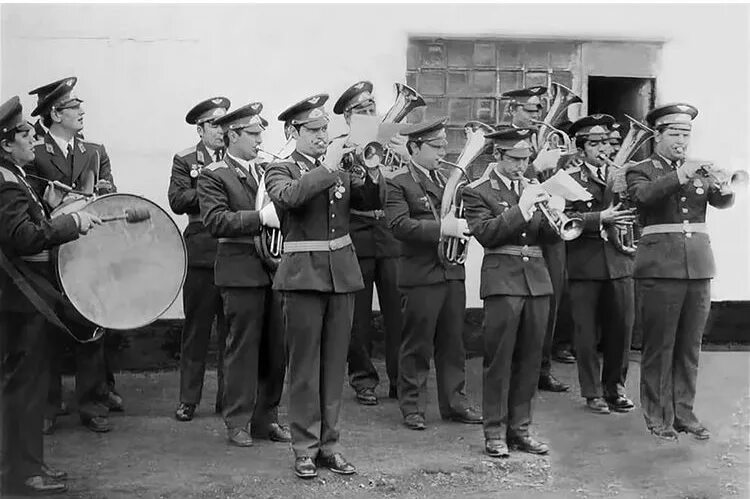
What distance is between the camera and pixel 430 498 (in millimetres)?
5926

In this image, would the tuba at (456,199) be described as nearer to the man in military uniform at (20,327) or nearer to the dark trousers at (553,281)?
the dark trousers at (553,281)

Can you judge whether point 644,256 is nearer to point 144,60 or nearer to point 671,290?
point 671,290

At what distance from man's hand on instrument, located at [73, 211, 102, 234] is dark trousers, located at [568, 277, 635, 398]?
3.76 meters

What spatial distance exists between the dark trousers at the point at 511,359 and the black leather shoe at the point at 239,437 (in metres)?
1.49

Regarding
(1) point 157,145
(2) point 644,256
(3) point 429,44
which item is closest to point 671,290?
(2) point 644,256

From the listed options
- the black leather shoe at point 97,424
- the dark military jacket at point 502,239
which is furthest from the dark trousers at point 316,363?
the black leather shoe at point 97,424

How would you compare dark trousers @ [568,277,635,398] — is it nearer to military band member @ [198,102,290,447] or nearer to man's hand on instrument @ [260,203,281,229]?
military band member @ [198,102,290,447]

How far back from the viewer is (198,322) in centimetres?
766

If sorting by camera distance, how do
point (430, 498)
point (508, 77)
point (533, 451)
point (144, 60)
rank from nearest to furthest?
1. point (430, 498)
2. point (533, 451)
3. point (144, 60)
4. point (508, 77)

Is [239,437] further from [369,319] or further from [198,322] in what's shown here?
[369,319]

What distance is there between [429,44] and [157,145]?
2.26 m

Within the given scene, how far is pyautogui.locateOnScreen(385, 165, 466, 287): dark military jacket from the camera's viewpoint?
725 centimetres

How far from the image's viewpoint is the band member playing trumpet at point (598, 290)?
25.6 feet

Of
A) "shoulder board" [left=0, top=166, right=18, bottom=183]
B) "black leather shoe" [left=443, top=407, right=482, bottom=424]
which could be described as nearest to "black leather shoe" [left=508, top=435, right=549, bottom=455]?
"black leather shoe" [left=443, top=407, right=482, bottom=424]
